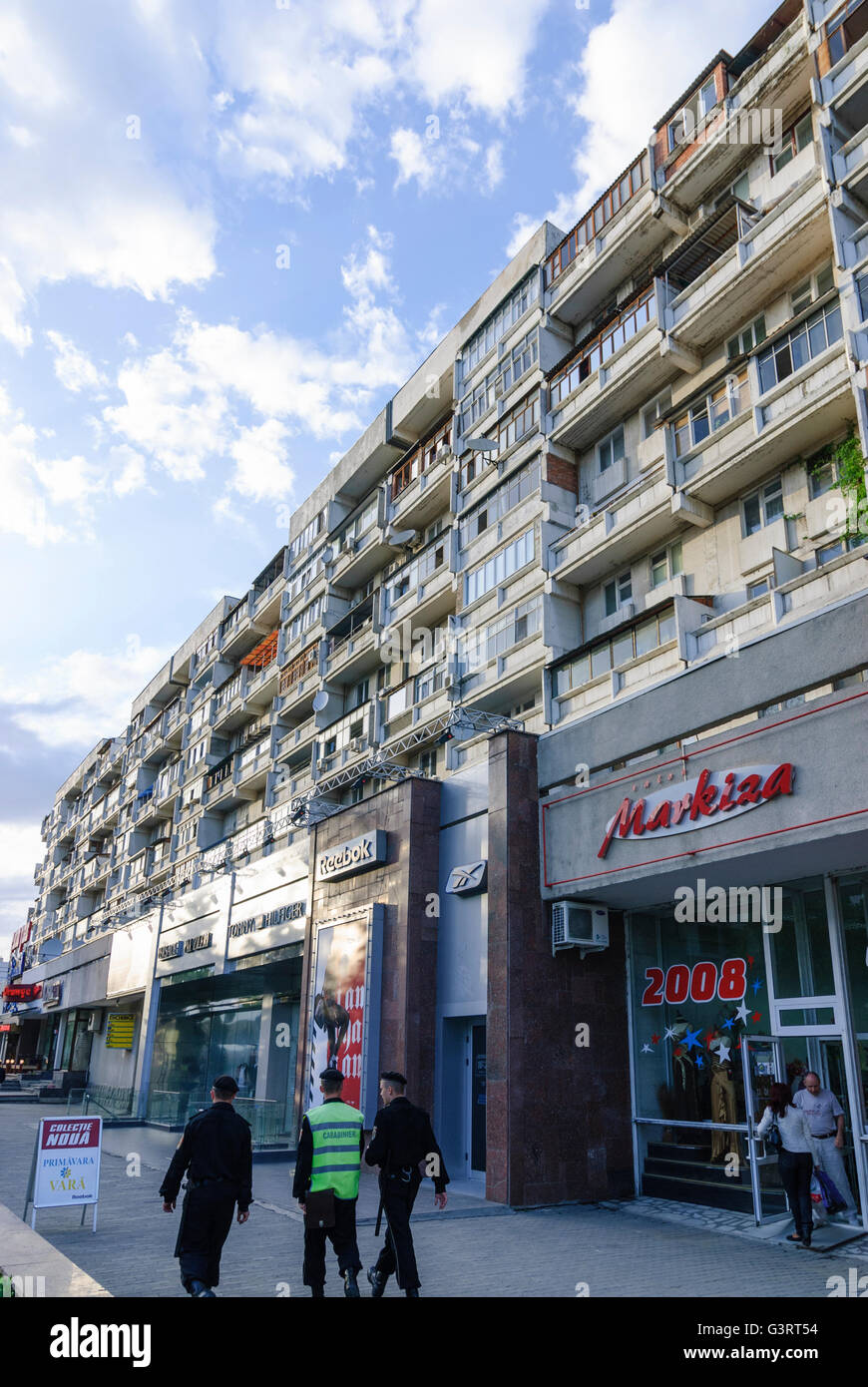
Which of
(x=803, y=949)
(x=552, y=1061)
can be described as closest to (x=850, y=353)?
(x=803, y=949)

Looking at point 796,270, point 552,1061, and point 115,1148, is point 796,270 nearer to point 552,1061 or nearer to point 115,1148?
point 552,1061

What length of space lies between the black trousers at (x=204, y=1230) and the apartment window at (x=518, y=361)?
22.1 meters

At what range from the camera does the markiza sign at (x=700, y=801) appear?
13.3m

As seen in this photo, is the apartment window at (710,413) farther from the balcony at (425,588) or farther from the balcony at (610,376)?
the balcony at (425,588)

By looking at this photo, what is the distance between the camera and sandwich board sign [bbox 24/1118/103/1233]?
12.5 meters

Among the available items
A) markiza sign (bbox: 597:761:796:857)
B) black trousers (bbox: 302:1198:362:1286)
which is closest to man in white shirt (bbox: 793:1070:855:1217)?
markiza sign (bbox: 597:761:796:857)

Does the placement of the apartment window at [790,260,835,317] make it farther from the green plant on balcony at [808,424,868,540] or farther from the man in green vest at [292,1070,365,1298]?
the man in green vest at [292,1070,365,1298]

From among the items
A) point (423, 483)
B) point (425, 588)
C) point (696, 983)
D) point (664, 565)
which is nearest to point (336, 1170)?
point (696, 983)

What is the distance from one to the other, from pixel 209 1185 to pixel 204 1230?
1.04ft

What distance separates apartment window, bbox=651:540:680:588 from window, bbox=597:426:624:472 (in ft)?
9.96

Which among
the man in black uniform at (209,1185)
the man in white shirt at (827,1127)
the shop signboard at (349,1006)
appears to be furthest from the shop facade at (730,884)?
the man in black uniform at (209,1185)

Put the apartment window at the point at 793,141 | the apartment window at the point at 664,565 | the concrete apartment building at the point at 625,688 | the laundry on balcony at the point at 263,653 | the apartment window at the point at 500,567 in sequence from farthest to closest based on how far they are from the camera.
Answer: the laundry on balcony at the point at 263,653 → the apartment window at the point at 500,567 → the apartment window at the point at 664,565 → the apartment window at the point at 793,141 → the concrete apartment building at the point at 625,688

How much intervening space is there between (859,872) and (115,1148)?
2021 cm
